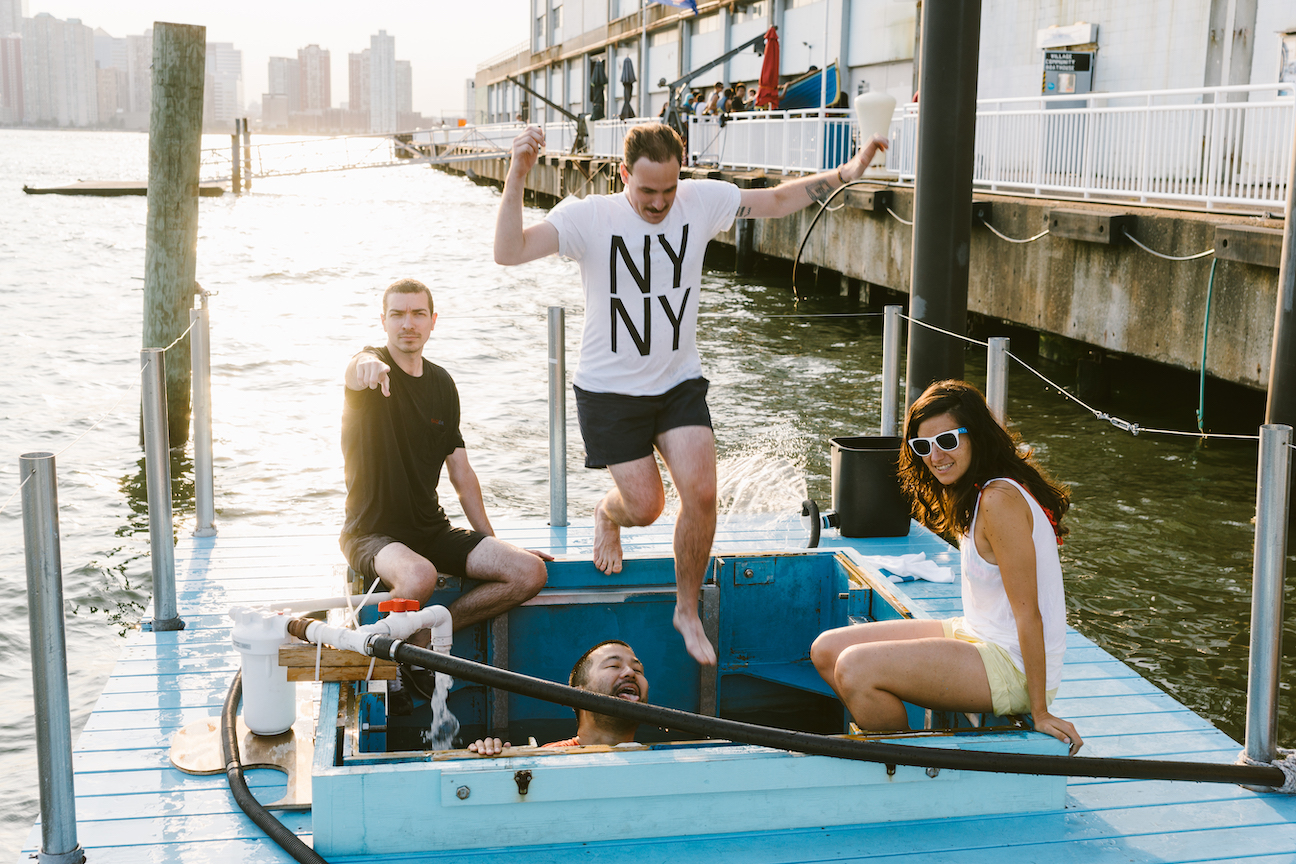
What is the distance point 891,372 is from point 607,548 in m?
2.82

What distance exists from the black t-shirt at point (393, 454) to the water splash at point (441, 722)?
0.63 meters

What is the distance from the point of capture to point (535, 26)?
78.2 meters

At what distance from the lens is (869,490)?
21.1ft

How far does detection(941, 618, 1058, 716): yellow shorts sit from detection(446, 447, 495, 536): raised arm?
2021 mm

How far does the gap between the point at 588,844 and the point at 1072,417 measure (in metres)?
10.4

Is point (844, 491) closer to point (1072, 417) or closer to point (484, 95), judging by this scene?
point (1072, 417)

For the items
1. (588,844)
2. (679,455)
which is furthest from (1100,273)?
(588,844)

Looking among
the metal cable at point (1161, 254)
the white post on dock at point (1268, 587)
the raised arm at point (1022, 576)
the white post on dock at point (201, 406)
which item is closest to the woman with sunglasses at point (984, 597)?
the raised arm at point (1022, 576)

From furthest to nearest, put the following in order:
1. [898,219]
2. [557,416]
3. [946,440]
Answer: [898,219]
[557,416]
[946,440]

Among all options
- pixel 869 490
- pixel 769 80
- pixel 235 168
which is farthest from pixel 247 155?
pixel 869 490

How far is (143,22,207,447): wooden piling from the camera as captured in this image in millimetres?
9523

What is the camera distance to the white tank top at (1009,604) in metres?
3.47

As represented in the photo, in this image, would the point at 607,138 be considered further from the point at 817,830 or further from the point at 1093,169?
the point at 817,830

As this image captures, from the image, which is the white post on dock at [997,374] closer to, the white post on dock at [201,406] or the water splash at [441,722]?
the water splash at [441,722]
